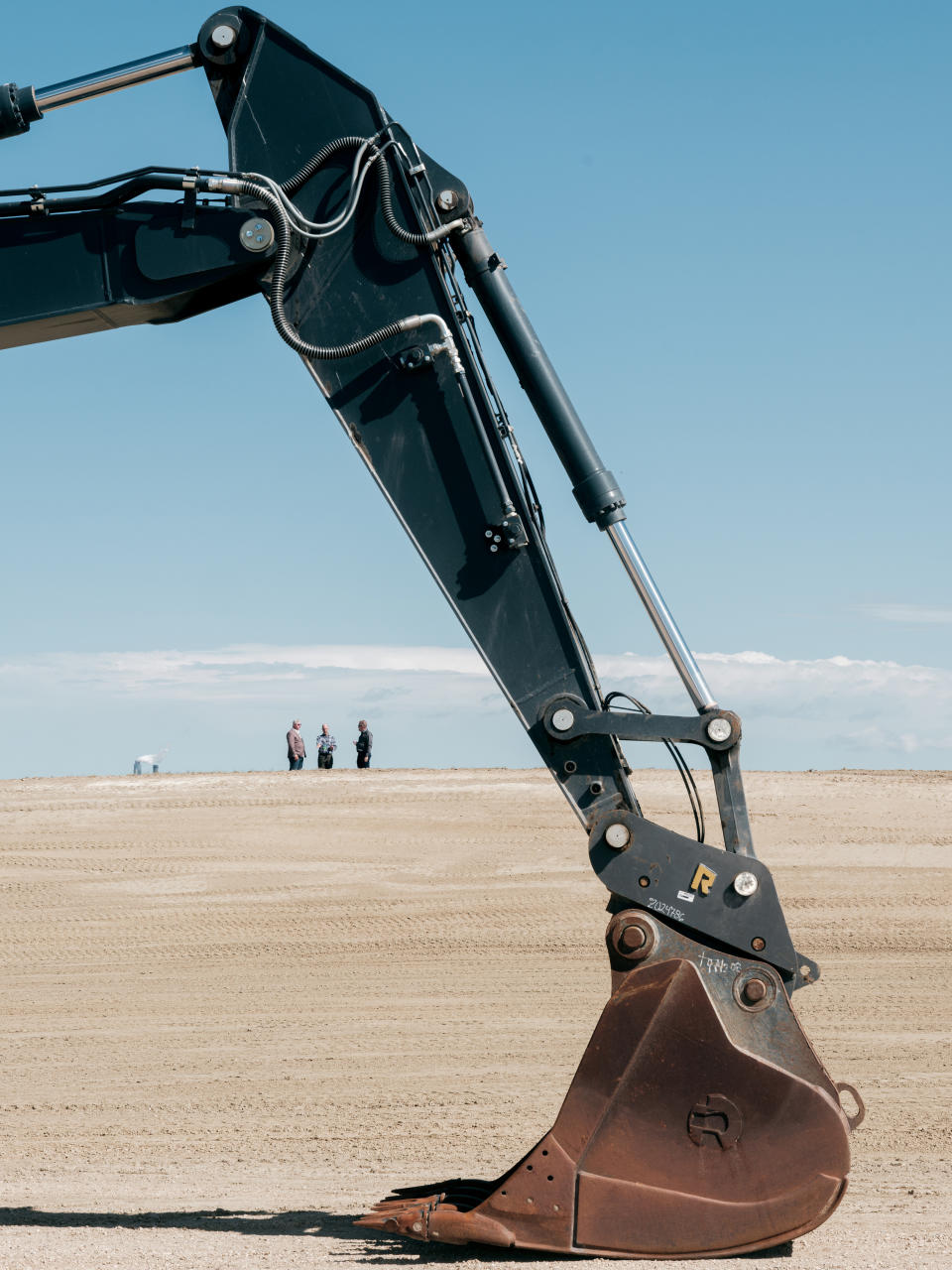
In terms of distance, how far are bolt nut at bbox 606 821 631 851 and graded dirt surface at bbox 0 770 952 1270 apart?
1.77 meters

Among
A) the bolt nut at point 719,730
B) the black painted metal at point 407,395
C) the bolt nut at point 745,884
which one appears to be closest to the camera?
the bolt nut at point 745,884

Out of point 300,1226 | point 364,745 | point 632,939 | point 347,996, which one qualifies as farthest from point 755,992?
point 364,745

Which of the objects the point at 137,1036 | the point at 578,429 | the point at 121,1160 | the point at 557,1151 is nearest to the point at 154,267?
the point at 578,429

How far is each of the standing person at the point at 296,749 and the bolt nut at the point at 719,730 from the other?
20147 mm

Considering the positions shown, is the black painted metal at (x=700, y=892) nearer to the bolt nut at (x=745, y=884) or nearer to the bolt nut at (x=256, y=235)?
the bolt nut at (x=745, y=884)

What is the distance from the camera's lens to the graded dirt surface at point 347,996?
23.0 feet

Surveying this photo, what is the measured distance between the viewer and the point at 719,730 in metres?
5.64

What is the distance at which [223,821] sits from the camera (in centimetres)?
1817

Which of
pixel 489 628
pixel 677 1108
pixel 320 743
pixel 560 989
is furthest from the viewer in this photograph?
pixel 320 743

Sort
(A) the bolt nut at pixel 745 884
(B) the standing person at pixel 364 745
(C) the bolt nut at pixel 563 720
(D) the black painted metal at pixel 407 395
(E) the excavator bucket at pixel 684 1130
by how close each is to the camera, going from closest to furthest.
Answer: (E) the excavator bucket at pixel 684 1130 < (A) the bolt nut at pixel 745 884 < (C) the bolt nut at pixel 563 720 < (D) the black painted metal at pixel 407 395 < (B) the standing person at pixel 364 745

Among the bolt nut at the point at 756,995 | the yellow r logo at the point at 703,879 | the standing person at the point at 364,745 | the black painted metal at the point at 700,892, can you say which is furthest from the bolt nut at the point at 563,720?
the standing person at the point at 364,745

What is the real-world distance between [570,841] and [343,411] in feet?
38.9

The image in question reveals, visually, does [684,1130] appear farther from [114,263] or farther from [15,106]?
[15,106]

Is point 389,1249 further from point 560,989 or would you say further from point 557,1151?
point 560,989
